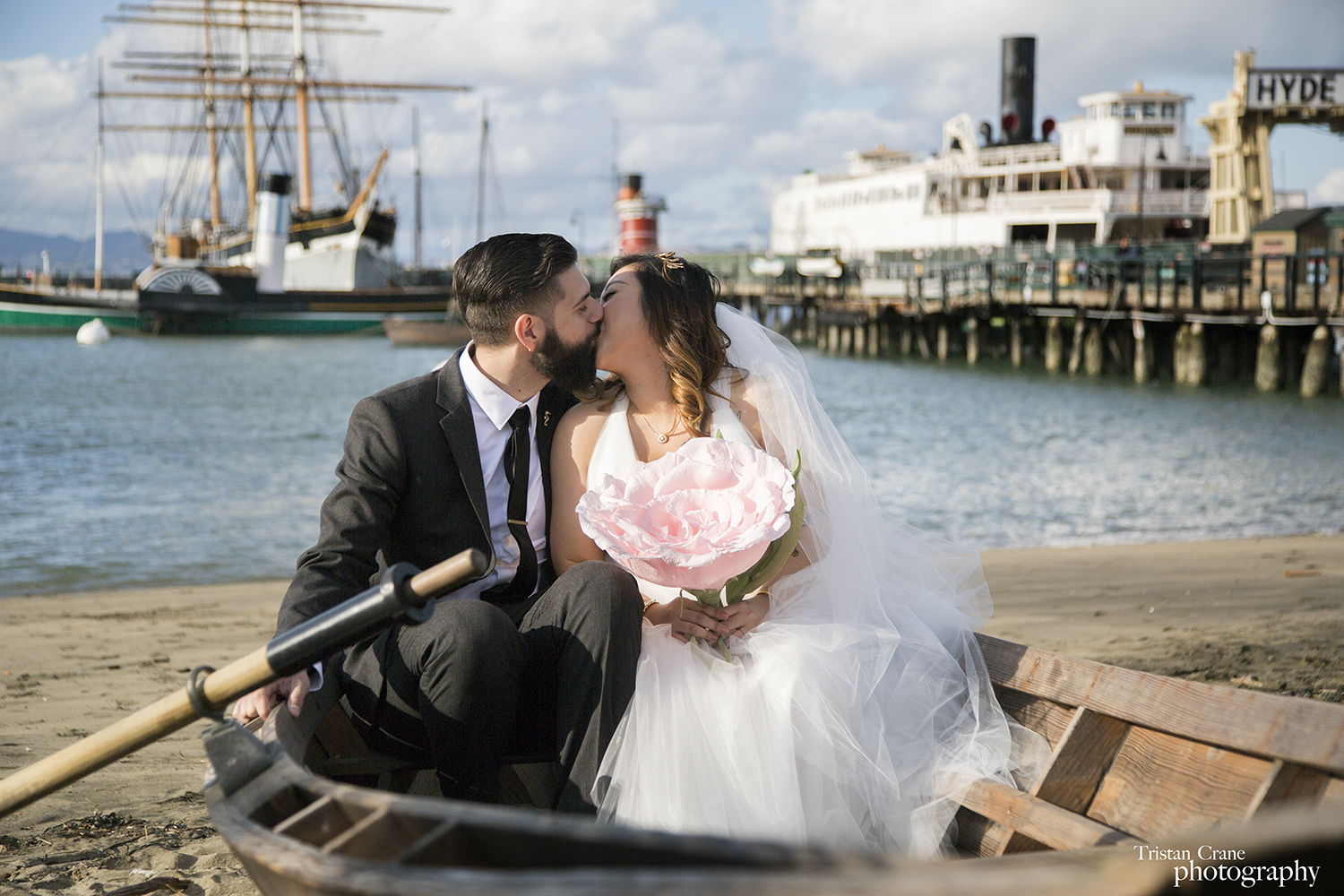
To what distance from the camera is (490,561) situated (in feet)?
10.4

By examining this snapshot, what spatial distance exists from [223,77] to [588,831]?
5761cm

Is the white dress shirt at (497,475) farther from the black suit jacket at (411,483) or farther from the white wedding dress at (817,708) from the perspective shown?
the white wedding dress at (817,708)

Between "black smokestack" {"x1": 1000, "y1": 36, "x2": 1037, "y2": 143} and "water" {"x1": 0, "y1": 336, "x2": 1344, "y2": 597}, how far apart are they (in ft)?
85.8

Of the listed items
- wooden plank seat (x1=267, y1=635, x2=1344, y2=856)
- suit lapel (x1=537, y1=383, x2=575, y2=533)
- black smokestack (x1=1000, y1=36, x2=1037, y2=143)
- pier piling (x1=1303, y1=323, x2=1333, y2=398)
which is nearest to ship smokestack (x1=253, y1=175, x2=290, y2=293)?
black smokestack (x1=1000, y1=36, x2=1037, y2=143)

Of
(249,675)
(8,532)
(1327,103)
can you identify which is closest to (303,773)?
(249,675)

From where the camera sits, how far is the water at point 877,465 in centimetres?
1159

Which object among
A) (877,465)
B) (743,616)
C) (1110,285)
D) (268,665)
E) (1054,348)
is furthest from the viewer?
(1054,348)

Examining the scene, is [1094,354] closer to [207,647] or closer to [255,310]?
[207,647]

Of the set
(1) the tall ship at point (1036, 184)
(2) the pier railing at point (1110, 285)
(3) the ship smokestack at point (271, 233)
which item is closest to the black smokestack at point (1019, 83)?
(1) the tall ship at point (1036, 184)

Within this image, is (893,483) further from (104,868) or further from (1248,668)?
(104,868)

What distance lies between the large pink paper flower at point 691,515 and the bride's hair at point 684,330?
0.53 metres

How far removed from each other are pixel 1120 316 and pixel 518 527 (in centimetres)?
3174

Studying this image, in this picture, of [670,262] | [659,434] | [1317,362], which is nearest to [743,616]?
[659,434]

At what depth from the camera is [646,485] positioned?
286 cm
